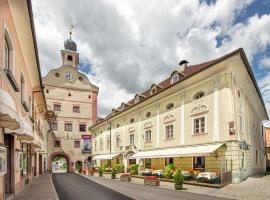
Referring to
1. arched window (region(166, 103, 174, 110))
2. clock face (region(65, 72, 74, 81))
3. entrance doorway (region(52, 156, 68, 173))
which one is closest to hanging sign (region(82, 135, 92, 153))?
entrance doorway (region(52, 156, 68, 173))

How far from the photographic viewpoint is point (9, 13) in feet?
30.6

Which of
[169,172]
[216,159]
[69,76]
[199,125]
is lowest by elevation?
[169,172]

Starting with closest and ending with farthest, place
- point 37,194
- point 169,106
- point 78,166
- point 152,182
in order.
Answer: point 37,194 → point 152,182 → point 169,106 → point 78,166

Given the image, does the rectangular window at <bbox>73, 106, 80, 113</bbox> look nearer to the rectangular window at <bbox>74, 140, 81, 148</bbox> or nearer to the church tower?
the rectangular window at <bbox>74, 140, 81, 148</bbox>

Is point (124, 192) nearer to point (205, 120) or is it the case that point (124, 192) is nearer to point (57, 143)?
point (205, 120)

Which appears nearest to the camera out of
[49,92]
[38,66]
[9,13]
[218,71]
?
[9,13]

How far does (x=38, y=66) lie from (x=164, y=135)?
14.6 meters

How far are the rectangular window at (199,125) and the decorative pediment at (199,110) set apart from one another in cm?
50

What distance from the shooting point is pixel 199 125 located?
21656 mm

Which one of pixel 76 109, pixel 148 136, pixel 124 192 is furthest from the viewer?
pixel 76 109

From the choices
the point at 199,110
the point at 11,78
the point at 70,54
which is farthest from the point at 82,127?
the point at 11,78

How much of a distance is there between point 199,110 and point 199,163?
13.8 feet

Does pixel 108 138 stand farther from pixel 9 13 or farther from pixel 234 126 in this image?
pixel 9 13

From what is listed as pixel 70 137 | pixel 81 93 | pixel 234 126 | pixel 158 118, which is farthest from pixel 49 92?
pixel 234 126
